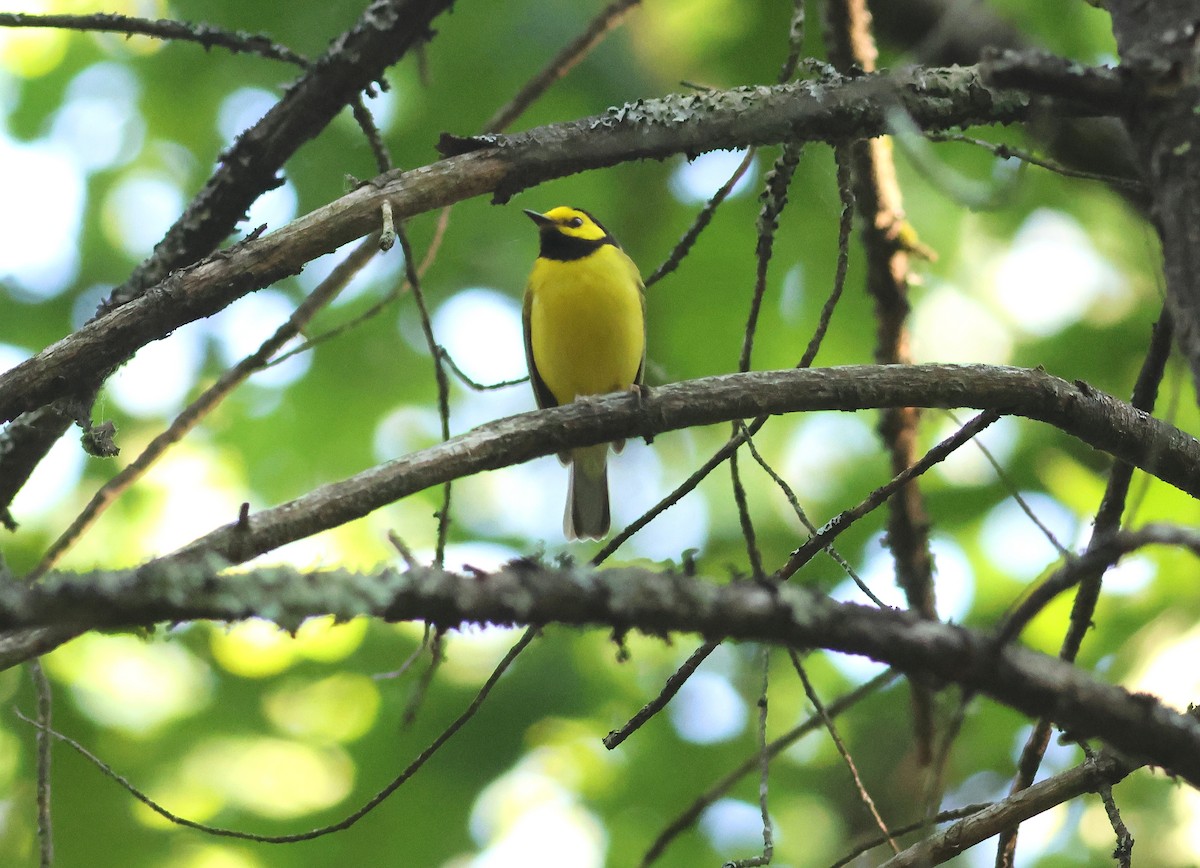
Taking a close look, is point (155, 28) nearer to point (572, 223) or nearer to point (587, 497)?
point (572, 223)

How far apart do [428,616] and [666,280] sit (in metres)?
4.92

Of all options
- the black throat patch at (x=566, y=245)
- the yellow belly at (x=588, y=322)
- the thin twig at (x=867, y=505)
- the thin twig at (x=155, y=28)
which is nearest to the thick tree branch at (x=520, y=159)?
the thin twig at (x=867, y=505)

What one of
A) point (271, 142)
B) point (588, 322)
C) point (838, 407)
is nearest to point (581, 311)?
point (588, 322)

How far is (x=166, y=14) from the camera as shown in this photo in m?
5.77

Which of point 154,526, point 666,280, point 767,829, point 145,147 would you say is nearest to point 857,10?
point 666,280

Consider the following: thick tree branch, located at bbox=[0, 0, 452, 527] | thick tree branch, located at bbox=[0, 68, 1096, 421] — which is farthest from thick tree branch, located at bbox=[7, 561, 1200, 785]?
thick tree branch, located at bbox=[0, 0, 452, 527]

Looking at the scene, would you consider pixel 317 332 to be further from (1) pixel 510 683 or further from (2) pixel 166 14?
(1) pixel 510 683

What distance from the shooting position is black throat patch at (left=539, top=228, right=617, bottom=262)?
6.25 metres

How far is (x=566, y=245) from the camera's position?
6.32m

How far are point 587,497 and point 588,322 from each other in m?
1.40

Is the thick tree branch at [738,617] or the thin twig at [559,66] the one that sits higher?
the thin twig at [559,66]

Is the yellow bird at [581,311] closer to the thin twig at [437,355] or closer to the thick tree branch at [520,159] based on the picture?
the thin twig at [437,355]

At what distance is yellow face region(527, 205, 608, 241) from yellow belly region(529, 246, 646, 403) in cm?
17

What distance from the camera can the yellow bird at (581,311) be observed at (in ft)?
20.1
